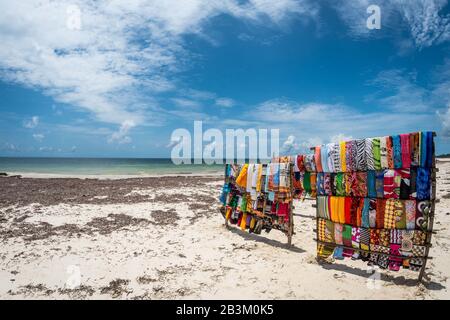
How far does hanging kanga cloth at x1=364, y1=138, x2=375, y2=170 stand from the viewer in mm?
5829

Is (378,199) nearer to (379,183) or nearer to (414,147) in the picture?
(379,183)

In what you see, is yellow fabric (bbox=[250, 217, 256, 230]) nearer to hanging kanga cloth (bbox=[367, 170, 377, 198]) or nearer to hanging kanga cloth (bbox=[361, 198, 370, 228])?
hanging kanga cloth (bbox=[361, 198, 370, 228])

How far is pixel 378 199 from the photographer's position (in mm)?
5848

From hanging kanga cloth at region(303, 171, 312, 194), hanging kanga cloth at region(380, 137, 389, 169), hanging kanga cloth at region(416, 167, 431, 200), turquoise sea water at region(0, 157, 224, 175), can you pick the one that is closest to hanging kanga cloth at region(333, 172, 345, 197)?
hanging kanga cloth at region(380, 137, 389, 169)

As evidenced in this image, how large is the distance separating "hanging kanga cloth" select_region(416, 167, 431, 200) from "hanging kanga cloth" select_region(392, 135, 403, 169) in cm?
34

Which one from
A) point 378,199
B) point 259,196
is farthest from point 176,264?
point 378,199

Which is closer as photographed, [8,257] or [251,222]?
[8,257]

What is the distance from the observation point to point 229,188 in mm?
10195

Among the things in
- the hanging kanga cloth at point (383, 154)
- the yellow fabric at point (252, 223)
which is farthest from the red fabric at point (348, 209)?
the yellow fabric at point (252, 223)

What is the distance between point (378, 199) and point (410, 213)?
62 centimetres

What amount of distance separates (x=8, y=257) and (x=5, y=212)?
671cm
